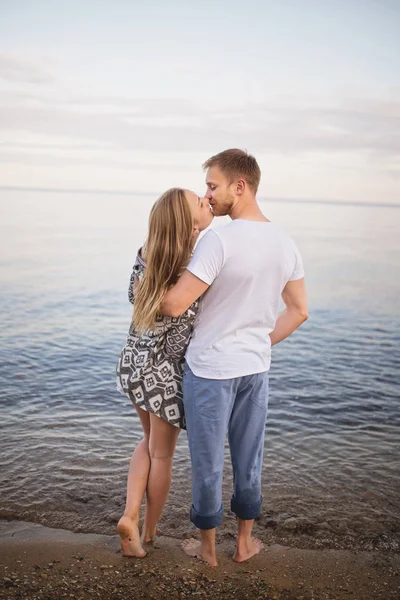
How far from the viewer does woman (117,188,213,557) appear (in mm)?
3146

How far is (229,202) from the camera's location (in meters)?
3.17

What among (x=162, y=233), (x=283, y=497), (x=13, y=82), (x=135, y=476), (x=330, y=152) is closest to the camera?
(x=162, y=233)

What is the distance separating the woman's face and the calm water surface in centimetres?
212

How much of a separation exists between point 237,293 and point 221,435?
771mm

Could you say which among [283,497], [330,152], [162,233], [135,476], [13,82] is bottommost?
[283,497]

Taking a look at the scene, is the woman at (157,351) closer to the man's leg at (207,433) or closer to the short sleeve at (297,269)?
the man's leg at (207,433)

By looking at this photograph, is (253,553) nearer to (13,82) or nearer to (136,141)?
(13,82)

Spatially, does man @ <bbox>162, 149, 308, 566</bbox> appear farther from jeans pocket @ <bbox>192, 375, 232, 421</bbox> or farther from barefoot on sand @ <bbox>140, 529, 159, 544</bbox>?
barefoot on sand @ <bbox>140, 529, 159, 544</bbox>

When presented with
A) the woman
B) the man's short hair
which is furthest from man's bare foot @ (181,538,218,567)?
the man's short hair

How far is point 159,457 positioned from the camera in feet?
11.3

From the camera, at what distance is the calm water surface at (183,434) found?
428 cm

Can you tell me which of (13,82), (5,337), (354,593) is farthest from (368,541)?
(13,82)

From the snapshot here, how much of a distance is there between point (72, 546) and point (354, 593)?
1.70m

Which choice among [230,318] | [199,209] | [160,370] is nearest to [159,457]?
[160,370]
